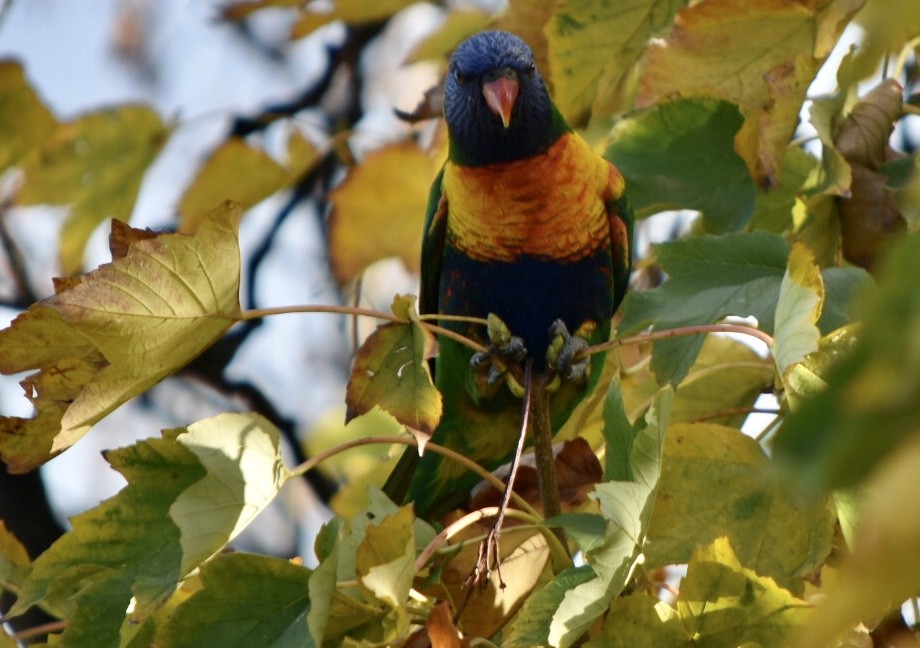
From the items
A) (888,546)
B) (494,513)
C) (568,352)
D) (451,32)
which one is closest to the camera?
(888,546)

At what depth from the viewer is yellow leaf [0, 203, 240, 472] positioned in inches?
41.9

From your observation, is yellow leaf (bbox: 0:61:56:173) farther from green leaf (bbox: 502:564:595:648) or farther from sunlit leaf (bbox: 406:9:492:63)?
green leaf (bbox: 502:564:595:648)

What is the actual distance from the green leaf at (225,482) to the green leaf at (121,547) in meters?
0.05

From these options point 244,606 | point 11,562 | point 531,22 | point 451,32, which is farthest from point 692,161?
point 11,562

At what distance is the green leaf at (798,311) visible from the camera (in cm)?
101

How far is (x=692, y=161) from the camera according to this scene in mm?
1589

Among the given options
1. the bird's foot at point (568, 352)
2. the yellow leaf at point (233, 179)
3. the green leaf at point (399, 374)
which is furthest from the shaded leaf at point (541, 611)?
the yellow leaf at point (233, 179)

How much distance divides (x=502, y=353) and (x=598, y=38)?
51 centimetres

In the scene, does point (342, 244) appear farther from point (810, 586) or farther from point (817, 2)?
point (810, 586)

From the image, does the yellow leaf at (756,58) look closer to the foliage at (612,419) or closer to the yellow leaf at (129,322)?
the foliage at (612,419)

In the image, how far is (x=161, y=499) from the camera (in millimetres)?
1114

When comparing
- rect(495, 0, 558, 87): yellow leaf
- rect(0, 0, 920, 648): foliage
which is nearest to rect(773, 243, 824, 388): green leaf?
rect(0, 0, 920, 648): foliage

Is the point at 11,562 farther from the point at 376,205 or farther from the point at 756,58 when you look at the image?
the point at 756,58

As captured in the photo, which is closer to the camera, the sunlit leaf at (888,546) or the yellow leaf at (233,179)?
the sunlit leaf at (888,546)
